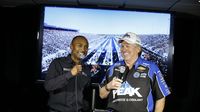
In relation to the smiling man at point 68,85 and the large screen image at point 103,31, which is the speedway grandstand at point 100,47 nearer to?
the large screen image at point 103,31

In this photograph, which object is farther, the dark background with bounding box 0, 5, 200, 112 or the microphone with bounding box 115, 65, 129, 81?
the dark background with bounding box 0, 5, 200, 112

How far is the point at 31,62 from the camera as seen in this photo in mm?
6094

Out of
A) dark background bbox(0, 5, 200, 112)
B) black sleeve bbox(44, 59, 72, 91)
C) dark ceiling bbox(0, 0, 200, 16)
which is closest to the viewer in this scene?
black sleeve bbox(44, 59, 72, 91)

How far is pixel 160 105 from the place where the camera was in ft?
11.4

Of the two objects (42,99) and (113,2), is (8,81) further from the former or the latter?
(113,2)

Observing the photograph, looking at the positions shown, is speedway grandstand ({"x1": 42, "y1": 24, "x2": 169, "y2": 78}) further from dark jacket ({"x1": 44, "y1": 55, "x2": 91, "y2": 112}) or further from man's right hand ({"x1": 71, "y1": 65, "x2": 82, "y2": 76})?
man's right hand ({"x1": 71, "y1": 65, "x2": 82, "y2": 76})

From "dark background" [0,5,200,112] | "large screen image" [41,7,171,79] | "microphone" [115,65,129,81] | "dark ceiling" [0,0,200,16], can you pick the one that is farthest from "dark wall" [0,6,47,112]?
"microphone" [115,65,129,81]

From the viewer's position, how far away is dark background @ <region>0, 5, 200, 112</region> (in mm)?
5723

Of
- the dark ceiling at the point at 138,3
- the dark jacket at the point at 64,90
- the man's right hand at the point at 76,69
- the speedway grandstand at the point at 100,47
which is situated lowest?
the dark jacket at the point at 64,90

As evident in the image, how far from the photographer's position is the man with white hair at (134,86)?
3400 millimetres

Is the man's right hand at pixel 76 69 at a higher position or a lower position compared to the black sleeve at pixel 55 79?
higher

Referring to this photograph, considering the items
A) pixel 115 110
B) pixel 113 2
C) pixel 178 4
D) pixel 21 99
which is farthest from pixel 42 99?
pixel 178 4

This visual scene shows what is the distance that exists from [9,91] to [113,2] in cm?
240

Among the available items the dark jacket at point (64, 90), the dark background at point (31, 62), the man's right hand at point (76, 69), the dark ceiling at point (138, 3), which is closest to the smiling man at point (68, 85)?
the dark jacket at point (64, 90)
